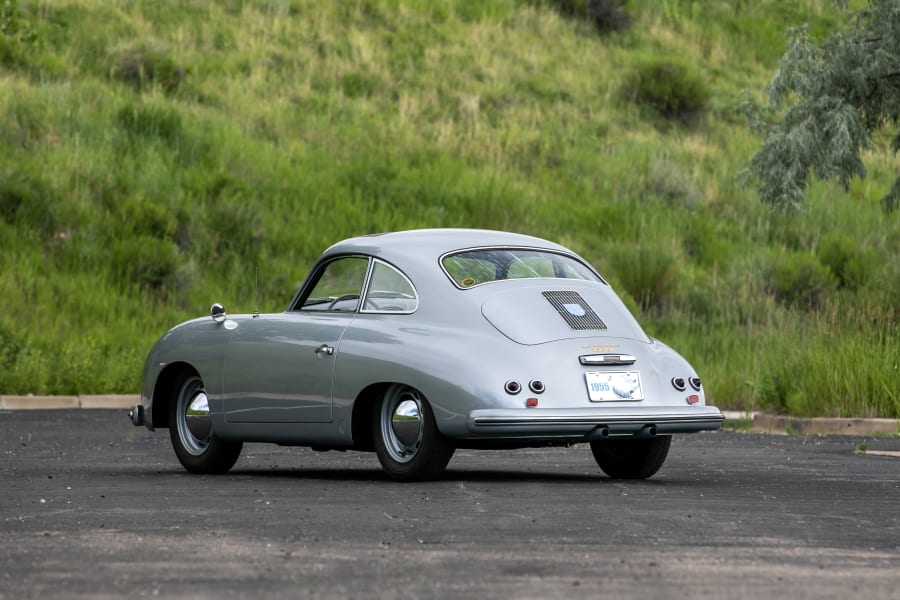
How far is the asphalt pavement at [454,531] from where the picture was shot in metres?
7.26

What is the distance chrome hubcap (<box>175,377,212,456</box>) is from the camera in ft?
44.2

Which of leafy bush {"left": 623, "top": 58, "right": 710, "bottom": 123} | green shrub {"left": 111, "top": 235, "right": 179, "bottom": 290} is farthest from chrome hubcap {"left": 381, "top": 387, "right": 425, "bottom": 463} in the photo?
leafy bush {"left": 623, "top": 58, "right": 710, "bottom": 123}

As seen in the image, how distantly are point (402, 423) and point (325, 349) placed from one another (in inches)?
34.2

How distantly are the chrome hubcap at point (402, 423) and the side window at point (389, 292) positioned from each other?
64 cm

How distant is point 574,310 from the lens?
12094 mm

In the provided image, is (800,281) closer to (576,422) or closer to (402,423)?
(402,423)

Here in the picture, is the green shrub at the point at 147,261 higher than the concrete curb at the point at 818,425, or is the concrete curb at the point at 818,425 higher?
the concrete curb at the point at 818,425

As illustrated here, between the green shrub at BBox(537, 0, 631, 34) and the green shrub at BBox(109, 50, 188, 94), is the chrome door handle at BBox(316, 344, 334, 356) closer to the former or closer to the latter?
the green shrub at BBox(109, 50, 188, 94)

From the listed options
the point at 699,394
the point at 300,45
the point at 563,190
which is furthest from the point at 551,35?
the point at 699,394

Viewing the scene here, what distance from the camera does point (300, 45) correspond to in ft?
157

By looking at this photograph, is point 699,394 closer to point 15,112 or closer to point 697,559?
point 697,559

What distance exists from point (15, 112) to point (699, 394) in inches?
1070

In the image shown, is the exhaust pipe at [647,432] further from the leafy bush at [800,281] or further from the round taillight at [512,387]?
the leafy bush at [800,281]

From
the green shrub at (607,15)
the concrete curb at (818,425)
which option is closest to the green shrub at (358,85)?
the green shrub at (607,15)
